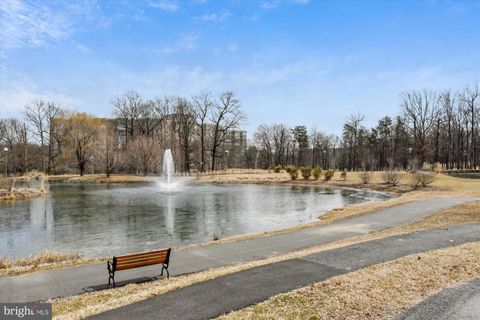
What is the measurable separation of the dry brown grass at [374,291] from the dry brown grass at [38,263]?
653 centimetres

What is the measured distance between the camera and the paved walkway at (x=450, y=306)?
5.60 metres

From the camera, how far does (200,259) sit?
33.4ft

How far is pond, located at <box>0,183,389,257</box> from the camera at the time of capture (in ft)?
45.3

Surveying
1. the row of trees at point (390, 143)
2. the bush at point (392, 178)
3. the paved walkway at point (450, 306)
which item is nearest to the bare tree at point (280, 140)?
the row of trees at point (390, 143)

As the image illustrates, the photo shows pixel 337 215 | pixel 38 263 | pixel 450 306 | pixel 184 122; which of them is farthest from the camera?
pixel 184 122

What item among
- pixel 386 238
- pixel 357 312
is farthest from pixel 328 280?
pixel 386 238

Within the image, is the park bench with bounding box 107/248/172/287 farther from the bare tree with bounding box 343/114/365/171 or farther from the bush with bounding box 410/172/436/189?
the bare tree with bounding box 343/114/365/171

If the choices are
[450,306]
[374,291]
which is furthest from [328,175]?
[450,306]

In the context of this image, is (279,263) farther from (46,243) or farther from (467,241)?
(46,243)

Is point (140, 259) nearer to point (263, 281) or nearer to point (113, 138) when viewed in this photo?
point (263, 281)

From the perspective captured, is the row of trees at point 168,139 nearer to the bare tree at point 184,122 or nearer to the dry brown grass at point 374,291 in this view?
the bare tree at point 184,122

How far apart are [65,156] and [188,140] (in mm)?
22736

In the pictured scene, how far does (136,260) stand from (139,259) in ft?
0.24

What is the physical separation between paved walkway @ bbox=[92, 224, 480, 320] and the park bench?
1.86m
